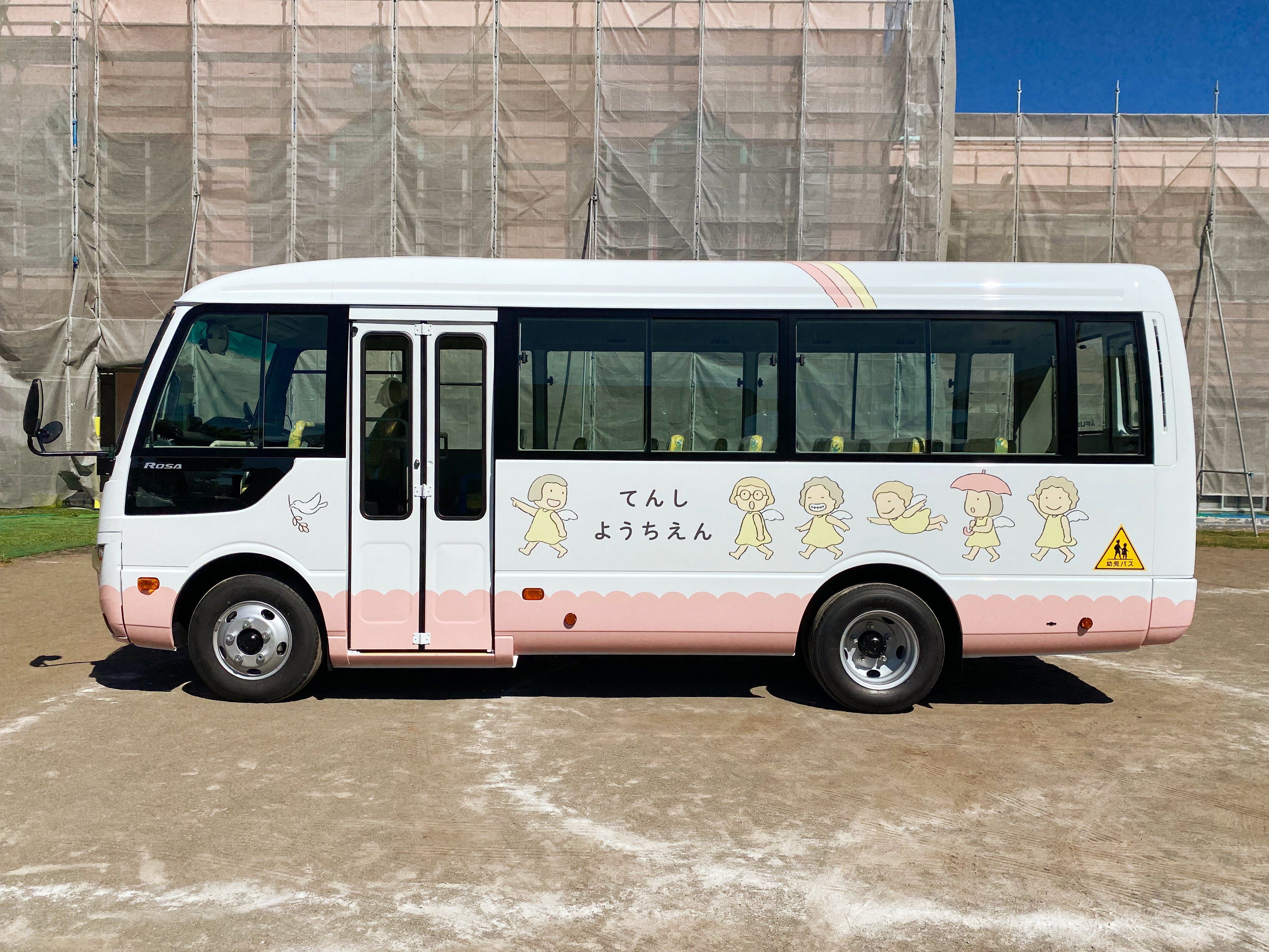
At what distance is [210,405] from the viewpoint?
598 cm

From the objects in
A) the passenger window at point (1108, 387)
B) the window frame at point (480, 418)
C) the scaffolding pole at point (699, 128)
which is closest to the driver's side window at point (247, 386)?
the window frame at point (480, 418)

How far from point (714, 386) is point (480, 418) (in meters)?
1.59

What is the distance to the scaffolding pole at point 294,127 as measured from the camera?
679 inches

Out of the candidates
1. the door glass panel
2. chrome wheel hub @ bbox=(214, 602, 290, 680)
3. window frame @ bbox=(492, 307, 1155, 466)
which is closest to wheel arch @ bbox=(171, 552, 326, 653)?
chrome wheel hub @ bbox=(214, 602, 290, 680)

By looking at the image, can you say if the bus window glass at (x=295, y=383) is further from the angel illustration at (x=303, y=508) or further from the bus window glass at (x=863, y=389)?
the bus window glass at (x=863, y=389)

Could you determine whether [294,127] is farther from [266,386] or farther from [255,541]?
[255,541]

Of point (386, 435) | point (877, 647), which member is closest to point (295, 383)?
point (386, 435)

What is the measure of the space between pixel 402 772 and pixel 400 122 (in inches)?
606

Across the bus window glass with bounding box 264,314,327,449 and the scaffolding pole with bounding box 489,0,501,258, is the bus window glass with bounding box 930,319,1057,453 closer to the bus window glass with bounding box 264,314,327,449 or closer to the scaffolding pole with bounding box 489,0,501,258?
the bus window glass with bounding box 264,314,327,449

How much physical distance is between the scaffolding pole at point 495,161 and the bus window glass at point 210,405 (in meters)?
11.7

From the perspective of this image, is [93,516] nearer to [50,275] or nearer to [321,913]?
[50,275]

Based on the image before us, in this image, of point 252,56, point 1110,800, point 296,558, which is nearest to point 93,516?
point 252,56

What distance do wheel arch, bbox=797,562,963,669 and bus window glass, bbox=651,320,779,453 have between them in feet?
3.34

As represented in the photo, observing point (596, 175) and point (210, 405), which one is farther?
point (596, 175)
